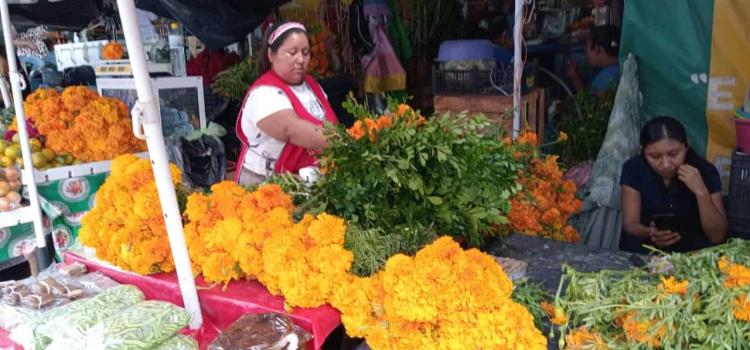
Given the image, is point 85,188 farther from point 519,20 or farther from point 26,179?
point 519,20

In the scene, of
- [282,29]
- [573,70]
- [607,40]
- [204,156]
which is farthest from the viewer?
[573,70]

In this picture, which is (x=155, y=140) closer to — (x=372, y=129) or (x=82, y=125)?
(x=372, y=129)

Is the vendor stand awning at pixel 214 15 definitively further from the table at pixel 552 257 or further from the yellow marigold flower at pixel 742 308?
the yellow marigold flower at pixel 742 308

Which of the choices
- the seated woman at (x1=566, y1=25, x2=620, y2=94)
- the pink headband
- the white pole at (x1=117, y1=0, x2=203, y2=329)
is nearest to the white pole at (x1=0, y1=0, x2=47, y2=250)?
the pink headband

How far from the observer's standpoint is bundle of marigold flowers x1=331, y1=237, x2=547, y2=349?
1.52 metres

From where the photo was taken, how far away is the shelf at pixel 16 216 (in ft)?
10.6

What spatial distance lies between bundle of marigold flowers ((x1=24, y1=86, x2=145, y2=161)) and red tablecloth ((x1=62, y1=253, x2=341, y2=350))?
174cm

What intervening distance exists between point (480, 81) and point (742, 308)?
3073 mm

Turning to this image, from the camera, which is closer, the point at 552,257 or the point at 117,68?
the point at 552,257

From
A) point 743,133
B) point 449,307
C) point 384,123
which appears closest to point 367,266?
point 449,307

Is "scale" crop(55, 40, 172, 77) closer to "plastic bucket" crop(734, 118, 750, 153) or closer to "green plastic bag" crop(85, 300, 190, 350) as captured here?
"green plastic bag" crop(85, 300, 190, 350)

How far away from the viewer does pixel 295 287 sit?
1.75 meters

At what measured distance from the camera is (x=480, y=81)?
14.0 feet

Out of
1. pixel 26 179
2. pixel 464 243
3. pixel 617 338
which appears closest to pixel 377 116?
pixel 464 243
